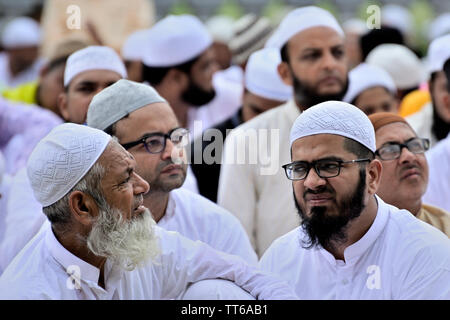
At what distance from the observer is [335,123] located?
3535 millimetres

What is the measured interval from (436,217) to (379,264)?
0.83 meters

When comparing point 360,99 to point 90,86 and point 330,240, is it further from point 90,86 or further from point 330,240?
point 330,240

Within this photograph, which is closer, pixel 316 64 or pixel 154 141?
pixel 154 141

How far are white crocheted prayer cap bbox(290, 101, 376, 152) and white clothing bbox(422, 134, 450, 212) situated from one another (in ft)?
4.60

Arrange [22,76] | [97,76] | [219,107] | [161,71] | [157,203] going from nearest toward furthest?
[157,203] → [97,76] → [161,71] → [219,107] → [22,76]

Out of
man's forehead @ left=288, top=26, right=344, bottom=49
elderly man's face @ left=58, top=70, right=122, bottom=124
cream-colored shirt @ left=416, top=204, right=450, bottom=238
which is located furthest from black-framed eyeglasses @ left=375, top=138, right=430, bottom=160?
elderly man's face @ left=58, top=70, right=122, bottom=124

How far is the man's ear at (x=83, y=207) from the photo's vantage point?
3377mm

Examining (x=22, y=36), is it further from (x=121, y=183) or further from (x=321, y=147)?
(x=321, y=147)

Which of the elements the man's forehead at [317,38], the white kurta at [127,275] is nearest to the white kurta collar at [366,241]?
the white kurta at [127,275]

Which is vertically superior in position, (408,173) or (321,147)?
(321,147)

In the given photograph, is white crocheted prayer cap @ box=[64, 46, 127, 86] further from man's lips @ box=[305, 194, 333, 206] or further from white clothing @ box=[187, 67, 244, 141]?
man's lips @ box=[305, 194, 333, 206]

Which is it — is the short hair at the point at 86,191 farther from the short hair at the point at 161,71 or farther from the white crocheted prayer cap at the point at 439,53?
the white crocheted prayer cap at the point at 439,53

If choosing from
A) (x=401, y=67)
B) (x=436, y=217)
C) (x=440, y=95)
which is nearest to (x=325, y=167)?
(x=436, y=217)
